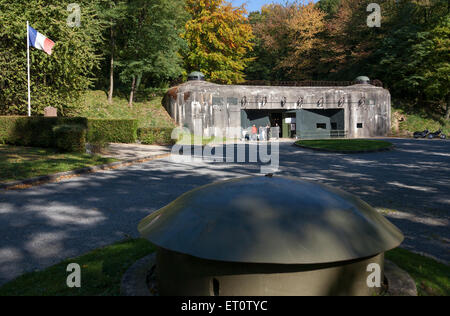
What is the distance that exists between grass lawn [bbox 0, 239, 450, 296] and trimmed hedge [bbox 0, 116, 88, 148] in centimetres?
1463

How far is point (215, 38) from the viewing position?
1597 inches

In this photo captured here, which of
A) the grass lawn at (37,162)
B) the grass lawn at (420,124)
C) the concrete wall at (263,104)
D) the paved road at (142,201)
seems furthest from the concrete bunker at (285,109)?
the paved road at (142,201)

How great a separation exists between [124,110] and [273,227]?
33.1 m

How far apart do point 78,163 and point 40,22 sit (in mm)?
17856

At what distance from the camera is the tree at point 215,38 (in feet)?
133

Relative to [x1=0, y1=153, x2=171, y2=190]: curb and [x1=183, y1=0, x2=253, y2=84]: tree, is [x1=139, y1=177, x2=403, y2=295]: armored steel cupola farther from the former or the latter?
[x1=183, y1=0, x2=253, y2=84]: tree

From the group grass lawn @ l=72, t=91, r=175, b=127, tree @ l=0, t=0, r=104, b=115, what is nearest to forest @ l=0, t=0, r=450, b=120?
tree @ l=0, t=0, r=104, b=115

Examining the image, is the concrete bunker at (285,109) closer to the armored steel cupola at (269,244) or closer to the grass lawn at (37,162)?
the grass lawn at (37,162)

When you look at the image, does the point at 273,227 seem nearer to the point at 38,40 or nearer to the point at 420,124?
the point at 38,40

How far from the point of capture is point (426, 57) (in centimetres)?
3884

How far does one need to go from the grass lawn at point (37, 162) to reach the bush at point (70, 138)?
591 mm

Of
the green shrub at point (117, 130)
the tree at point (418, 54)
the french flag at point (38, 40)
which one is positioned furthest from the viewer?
the tree at point (418, 54)

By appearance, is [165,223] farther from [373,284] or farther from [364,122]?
[364,122]

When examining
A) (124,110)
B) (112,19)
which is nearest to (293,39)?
(112,19)
